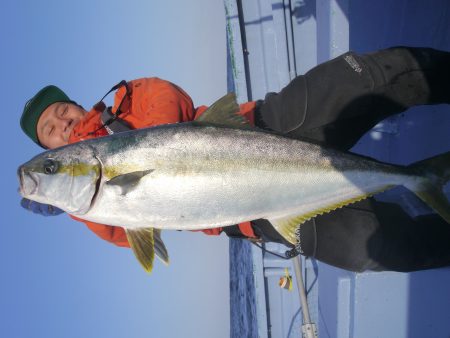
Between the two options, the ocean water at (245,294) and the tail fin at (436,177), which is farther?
the ocean water at (245,294)

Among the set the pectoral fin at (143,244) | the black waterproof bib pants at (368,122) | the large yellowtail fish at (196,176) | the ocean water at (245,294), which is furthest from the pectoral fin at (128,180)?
the ocean water at (245,294)

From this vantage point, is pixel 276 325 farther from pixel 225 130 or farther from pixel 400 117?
pixel 225 130

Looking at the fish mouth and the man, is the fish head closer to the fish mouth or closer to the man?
the fish mouth

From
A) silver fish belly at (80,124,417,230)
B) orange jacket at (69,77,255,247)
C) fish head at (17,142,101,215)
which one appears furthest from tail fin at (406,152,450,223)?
fish head at (17,142,101,215)

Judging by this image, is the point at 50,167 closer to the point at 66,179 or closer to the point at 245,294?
the point at 66,179

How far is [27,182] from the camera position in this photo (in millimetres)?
2156

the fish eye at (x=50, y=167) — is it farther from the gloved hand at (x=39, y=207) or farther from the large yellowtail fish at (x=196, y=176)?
the gloved hand at (x=39, y=207)

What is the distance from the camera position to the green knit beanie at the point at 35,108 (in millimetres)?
3365

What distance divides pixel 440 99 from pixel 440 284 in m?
1.73

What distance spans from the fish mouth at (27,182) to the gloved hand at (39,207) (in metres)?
0.62

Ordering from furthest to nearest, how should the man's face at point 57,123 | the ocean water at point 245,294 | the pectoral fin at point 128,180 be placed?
the ocean water at point 245,294
the man's face at point 57,123
the pectoral fin at point 128,180

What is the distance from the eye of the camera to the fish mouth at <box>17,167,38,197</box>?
7.07 ft

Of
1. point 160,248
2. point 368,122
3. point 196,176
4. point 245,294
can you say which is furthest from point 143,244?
point 245,294

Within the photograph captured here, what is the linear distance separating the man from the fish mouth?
62 cm
